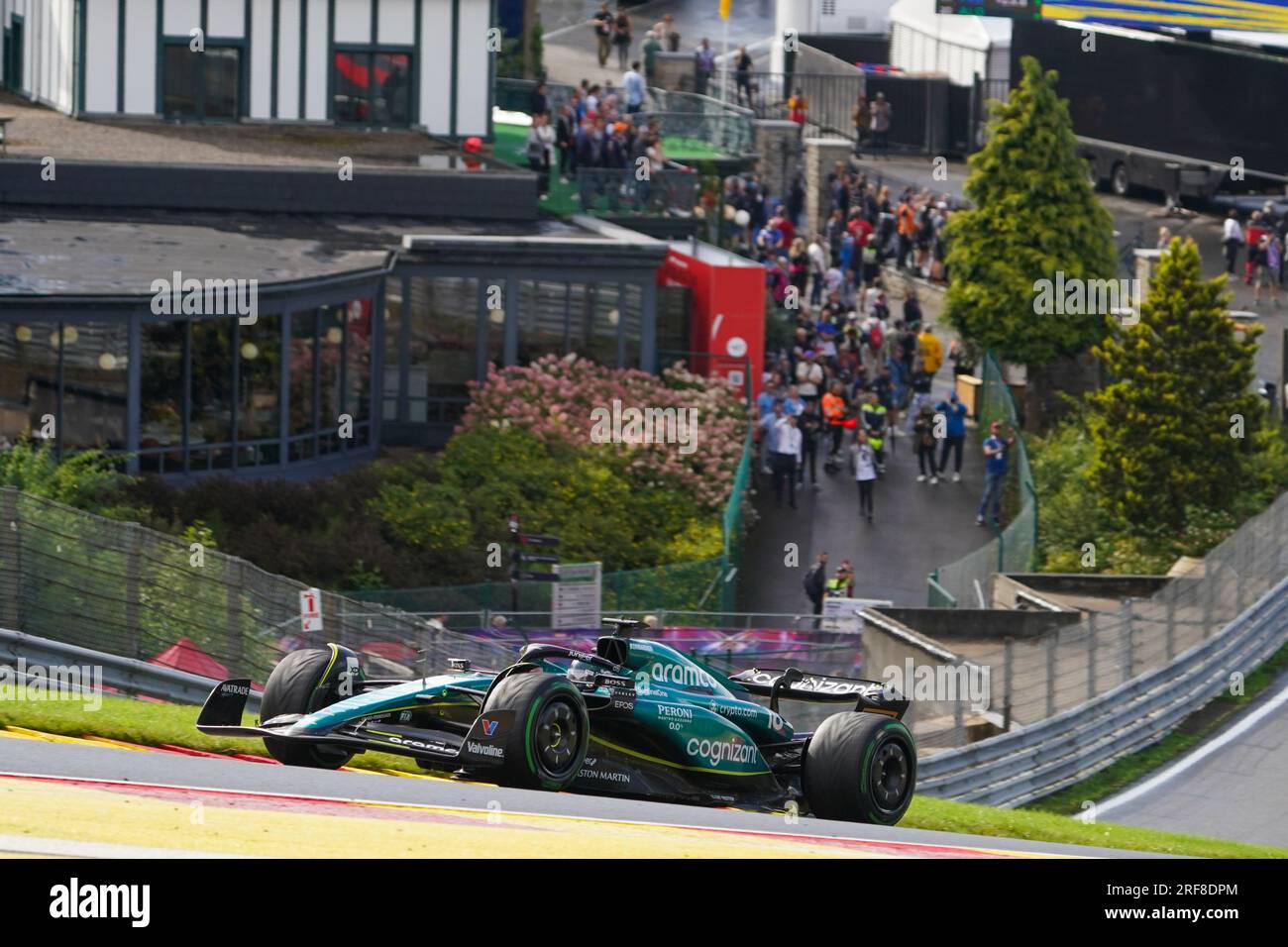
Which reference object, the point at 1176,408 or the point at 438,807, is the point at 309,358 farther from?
the point at 438,807

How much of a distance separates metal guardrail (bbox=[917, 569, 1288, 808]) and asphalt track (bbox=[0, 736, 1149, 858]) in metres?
9.40

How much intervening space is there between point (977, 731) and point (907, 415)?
16047 millimetres

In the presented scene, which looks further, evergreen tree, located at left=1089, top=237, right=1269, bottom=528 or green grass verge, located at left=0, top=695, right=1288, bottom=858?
evergreen tree, located at left=1089, top=237, right=1269, bottom=528

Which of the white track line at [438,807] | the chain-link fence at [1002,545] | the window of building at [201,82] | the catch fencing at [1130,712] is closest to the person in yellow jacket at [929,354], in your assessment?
the chain-link fence at [1002,545]

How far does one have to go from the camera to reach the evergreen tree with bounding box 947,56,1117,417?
42.4m

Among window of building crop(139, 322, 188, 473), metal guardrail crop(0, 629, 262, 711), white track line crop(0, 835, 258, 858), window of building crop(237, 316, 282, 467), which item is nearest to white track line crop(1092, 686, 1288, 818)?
metal guardrail crop(0, 629, 262, 711)

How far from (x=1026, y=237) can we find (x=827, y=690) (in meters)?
27.0

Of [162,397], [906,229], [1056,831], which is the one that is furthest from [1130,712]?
[906,229]

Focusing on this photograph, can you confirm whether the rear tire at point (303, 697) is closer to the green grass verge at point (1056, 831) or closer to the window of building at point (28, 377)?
the green grass verge at point (1056, 831)

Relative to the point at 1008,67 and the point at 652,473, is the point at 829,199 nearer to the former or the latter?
the point at 1008,67

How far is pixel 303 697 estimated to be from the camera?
1535 cm

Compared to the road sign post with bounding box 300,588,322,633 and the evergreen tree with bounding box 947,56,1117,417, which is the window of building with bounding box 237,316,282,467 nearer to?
the road sign post with bounding box 300,588,322,633

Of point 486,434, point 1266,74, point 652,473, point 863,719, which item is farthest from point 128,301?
point 1266,74
